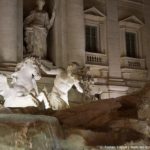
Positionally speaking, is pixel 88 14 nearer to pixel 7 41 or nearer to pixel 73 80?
pixel 7 41

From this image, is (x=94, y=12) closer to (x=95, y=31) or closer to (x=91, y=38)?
(x=95, y=31)

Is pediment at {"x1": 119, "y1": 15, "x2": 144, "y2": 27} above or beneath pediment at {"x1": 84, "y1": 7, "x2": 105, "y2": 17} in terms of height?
beneath

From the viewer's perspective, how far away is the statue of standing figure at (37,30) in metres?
21.0

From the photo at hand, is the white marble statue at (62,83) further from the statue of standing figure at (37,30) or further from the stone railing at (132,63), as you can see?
the stone railing at (132,63)

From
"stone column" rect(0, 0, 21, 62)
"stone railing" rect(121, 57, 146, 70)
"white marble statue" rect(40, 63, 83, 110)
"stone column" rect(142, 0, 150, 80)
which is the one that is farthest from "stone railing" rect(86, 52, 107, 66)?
"white marble statue" rect(40, 63, 83, 110)

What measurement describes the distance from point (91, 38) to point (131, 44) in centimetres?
272

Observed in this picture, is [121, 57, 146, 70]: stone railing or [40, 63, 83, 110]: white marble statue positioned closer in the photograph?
[40, 63, 83, 110]: white marble statue

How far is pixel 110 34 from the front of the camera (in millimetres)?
23797

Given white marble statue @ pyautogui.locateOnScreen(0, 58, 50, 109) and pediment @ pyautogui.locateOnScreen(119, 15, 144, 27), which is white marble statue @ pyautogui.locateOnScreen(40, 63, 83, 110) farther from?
pediment @ pyautogui.locateOnScreen(119, 15, 144, 27)

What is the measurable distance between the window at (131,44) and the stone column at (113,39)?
137cm

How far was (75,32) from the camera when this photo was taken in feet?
70.6

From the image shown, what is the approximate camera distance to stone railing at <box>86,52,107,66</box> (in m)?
22.9

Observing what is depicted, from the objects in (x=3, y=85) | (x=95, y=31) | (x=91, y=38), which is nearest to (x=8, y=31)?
(x=3, y=85)

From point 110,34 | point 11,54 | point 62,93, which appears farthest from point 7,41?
point 110,34
